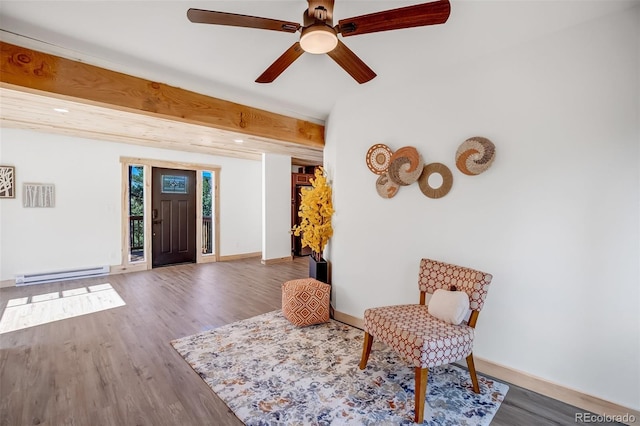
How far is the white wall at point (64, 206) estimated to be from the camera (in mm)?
4445

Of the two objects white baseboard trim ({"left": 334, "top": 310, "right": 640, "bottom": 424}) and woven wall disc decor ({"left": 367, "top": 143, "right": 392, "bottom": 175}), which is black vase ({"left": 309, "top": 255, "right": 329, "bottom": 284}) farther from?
white baseboard trim ({"left": 334, "top": 310, "right": 640, "bottom": 424})

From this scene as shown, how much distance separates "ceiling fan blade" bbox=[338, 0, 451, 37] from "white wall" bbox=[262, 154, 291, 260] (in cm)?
499

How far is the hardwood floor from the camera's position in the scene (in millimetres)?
1824

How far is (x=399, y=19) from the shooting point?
1.46 m

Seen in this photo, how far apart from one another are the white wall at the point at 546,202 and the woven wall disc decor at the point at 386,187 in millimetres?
101

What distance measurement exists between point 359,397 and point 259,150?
493cm

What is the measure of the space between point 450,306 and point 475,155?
1.21 metres

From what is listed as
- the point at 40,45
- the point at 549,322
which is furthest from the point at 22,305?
the point at 549,322

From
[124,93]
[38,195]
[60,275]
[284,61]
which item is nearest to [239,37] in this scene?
[284,61]

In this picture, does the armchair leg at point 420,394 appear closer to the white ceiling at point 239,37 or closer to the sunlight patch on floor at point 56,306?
the white ceiling at point 239,37

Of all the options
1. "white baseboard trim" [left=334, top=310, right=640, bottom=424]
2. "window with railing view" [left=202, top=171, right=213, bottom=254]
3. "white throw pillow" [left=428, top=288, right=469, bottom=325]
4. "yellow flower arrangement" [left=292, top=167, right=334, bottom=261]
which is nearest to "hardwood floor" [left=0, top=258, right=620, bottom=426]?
"white baseboard trim" [left=334, top=310, right=640, bottom=424]

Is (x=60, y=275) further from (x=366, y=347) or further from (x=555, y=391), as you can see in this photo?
(x=555, y=391)

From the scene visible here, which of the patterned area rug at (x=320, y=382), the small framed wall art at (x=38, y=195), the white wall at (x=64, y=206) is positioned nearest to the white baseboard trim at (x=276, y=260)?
the white wall at (x=64, y=206)

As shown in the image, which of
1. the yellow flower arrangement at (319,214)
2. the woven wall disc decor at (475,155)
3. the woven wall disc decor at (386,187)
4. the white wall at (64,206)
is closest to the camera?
the woven wall disc decor at (475,155)
